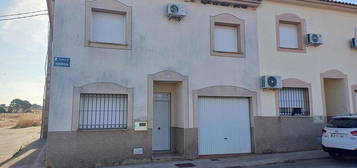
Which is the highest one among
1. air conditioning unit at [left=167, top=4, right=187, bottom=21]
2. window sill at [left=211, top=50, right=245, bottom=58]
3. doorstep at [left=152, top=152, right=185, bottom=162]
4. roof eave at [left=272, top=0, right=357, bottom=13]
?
roof eave at [left=272, top=0, right=357, bottom=13]

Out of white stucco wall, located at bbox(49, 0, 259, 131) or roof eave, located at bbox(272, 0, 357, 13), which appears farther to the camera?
roof eave, located at bbox(272, 0, 357, 13)

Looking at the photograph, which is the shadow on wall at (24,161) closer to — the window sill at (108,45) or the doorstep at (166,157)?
the doorstep at (166,157)

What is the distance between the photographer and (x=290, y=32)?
1225 centimetres

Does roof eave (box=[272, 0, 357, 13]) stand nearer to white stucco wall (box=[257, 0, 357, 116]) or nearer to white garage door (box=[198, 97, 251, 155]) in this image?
white stucco wall (box=[257, 0, 357, 116])

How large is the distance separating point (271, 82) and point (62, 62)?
26.1ft

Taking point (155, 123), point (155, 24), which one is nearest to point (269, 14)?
point (155, 24)

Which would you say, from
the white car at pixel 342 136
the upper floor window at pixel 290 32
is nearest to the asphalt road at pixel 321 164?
the white car at pixel 342 136

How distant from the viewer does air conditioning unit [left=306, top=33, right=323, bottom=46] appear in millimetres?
11891

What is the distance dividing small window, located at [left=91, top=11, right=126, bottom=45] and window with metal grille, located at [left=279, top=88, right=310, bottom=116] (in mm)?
7131

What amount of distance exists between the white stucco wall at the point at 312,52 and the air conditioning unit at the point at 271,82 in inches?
14.6

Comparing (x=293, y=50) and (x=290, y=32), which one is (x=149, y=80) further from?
(x=290, y=32)

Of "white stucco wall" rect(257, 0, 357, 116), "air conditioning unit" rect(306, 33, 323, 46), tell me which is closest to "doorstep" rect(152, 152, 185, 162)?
"white stucco wall" rect(257, 0, 357, 116)

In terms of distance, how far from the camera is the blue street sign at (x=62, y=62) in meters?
8.80

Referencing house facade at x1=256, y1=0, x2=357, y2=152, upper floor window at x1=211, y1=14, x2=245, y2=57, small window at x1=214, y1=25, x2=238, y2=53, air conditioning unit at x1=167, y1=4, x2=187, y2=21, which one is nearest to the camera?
air conditioning unit at x1=167, y1=4, x2=187, y2=21
